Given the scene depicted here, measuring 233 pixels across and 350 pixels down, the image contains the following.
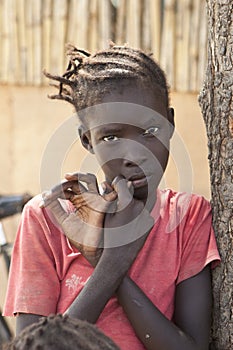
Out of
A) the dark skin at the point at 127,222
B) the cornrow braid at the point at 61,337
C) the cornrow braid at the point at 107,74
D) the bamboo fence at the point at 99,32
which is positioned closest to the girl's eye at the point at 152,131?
the dark skin at the point at 127,222

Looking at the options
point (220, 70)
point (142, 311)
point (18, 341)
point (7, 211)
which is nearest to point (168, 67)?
point (7, 211)

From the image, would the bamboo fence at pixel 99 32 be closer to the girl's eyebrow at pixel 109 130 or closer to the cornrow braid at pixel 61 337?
the girl's eyebrow at pixel 109 130

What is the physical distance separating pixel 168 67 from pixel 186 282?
2628mm

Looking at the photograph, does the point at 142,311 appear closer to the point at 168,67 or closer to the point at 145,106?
the point at 145,106

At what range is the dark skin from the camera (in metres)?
2.73

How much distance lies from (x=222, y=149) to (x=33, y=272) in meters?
0.68

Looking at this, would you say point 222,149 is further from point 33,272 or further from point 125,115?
point 33,272

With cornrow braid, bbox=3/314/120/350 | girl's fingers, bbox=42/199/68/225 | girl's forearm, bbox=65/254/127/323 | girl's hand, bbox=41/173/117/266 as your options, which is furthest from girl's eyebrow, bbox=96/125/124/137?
cornrow braid, bbox=3/314/120/350

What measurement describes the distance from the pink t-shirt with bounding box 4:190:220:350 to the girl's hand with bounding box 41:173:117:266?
53 millimetres

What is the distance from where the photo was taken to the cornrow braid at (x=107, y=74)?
2826 mm

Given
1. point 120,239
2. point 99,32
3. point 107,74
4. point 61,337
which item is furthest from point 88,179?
point 99,32

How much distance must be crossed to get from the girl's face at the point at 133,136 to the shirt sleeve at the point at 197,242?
0.16 meters

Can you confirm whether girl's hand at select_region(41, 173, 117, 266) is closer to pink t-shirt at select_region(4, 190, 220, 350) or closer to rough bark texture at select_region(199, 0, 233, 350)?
pink t-shirt at select_region(4, 190, 220, 350)

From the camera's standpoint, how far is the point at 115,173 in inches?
112
